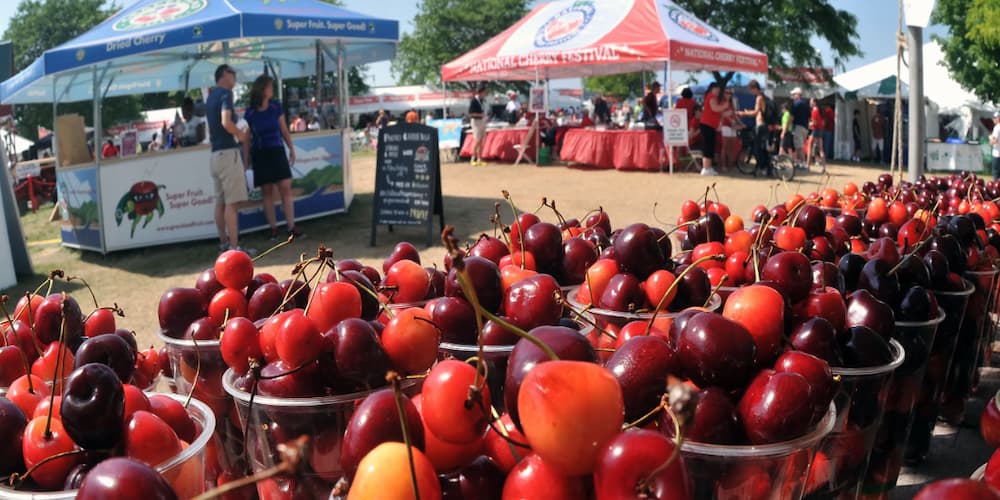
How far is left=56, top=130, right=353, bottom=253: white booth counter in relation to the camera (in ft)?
28.5

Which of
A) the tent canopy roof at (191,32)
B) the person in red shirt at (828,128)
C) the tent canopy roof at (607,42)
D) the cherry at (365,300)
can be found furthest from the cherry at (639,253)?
the person in red shirt at (828,128)

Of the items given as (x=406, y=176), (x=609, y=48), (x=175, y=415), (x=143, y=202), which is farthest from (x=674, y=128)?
(x=175, y=415)

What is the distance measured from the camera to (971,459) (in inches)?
120

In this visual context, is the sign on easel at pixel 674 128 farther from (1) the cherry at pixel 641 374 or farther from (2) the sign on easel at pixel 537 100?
(1) the cherry at pixel 641 374

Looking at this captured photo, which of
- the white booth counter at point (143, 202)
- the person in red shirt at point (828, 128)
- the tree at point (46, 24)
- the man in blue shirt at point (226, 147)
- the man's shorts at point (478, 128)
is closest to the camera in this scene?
the man in blue shirt at point (226, 147)

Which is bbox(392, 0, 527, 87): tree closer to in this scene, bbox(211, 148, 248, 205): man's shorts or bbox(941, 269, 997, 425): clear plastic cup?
bbox(211, 148, 248, 205): man's shorts

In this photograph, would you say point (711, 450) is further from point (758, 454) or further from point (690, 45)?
point (690, 45)

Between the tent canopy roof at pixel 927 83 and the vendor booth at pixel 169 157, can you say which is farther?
the tent canopy roof at pixel 927 83

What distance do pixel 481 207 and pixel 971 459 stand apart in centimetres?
833

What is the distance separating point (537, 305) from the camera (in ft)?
5.81

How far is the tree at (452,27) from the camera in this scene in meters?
55.4

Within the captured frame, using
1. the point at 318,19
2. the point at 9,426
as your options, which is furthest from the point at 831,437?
the point at 318,19

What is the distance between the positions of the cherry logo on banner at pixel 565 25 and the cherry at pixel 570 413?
1458 centimetres

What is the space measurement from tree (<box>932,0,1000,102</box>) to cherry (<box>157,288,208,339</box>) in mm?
19882
